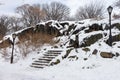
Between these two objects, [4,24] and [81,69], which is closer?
[81,69]

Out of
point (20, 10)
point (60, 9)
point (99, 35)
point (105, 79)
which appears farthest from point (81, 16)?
point (105, 79)

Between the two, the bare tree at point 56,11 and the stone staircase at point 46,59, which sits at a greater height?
the bare tree at point 56,11

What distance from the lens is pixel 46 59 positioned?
13.6 m

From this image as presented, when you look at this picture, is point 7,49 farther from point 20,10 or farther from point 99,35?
point 20,10

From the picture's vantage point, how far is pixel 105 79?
8203 millimetres

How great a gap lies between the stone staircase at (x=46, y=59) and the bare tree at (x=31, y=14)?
2542cm

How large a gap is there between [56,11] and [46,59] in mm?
28017

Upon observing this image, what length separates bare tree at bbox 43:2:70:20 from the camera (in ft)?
134

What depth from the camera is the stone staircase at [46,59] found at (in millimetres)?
13050

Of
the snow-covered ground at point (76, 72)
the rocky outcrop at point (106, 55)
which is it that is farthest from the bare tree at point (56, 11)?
the rocky outcrop at point (106, 55)

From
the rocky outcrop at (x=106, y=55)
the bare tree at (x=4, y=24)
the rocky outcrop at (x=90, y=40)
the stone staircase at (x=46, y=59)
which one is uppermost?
the bare tree at (x=4, y=24)

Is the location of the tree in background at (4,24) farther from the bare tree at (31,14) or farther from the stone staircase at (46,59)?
the stone staircase at (46,59)

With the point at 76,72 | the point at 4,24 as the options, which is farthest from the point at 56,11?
the point at 76,72

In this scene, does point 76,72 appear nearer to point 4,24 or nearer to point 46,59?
point 46,59
